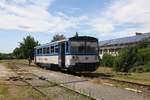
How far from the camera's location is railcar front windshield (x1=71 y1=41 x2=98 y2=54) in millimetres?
27134

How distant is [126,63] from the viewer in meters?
35.0

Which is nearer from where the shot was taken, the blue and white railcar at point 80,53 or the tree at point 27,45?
the blue and white railcar at point 80,53

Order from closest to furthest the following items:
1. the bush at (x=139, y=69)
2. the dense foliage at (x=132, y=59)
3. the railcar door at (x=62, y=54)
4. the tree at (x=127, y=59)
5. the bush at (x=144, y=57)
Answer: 1. the railcar door at (x=62, y=54)
2. the bush at (x=139, y=69)
3. the bush at (x=144, y=57)
4. the dense foliage at (x=132, y=59)
5. the tree at (x=127, y=59)

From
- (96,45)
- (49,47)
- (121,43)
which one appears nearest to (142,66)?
(96,45)

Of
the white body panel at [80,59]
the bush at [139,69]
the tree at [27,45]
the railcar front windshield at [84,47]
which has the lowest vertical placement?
the bush at [139,69]

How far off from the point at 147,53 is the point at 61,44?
9.46 m

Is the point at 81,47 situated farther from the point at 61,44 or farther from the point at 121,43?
the point at 121,43

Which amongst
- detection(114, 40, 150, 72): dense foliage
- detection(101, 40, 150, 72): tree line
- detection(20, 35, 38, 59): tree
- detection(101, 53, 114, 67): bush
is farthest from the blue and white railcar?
detection(20, 35, 38, 59): tree

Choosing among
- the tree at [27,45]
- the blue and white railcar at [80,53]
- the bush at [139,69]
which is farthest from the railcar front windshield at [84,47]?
the tree at [27,45]

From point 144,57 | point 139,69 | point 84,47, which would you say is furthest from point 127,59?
point 84,47

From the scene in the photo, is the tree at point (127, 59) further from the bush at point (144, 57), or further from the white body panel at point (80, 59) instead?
the white body panel at point (80, 59)

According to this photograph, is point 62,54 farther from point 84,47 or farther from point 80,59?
point 80,59

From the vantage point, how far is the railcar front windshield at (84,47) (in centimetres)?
2713

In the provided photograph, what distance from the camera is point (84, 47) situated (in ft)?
90.2
